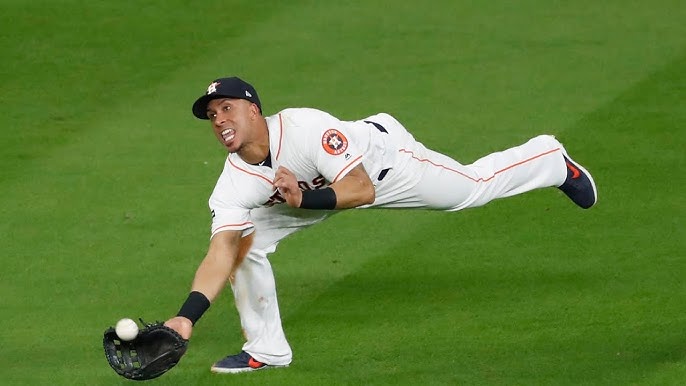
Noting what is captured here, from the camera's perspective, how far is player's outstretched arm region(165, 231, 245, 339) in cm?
611

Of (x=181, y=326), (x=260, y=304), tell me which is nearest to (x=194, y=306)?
(x=181, y=326)

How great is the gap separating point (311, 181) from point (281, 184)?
75cm

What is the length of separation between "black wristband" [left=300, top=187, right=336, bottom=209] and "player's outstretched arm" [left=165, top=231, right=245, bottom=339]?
0.52 m

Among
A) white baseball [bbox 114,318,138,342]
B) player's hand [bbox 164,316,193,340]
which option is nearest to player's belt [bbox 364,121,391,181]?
player's hand [bbox 164,316,193,340]

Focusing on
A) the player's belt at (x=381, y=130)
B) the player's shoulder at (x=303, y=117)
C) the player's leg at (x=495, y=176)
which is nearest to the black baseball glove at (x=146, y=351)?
the player's shoulder at (x=303, y=117)

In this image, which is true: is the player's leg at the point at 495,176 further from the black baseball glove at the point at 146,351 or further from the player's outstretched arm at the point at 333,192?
→ the black baseball glove at the point at 146,351

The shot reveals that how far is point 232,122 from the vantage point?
6531 mm

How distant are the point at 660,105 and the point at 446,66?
5.72ft

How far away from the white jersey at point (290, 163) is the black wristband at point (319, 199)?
0.19 meters

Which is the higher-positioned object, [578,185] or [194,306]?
[194,306]

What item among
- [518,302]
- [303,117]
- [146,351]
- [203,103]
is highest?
[203,103]

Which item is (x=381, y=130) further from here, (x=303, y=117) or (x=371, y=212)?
(x=371, y=212)

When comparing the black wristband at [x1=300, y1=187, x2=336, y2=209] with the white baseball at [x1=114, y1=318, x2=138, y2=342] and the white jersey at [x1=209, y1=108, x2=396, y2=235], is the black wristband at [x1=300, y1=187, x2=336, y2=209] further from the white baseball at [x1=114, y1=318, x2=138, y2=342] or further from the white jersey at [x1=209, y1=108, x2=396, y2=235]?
the white baseball at [x1=114, y1=318, x2=138, y2=342]

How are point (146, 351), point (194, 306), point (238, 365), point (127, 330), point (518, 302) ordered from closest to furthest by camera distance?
1. point (127, 330)
2. point (146, 351)
3. point (194, 306)
4. point (238, 365)
5. point (518, 302)
